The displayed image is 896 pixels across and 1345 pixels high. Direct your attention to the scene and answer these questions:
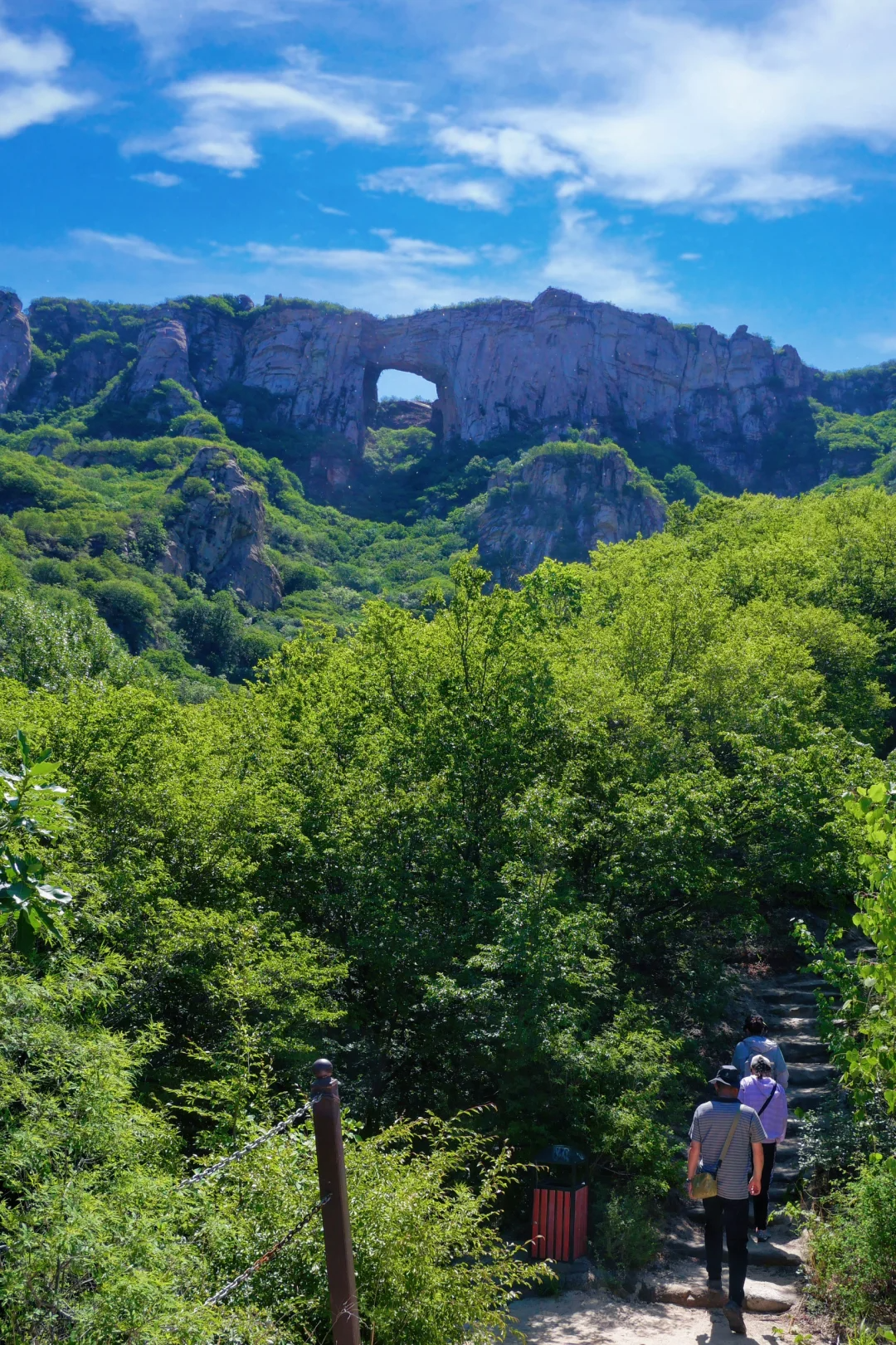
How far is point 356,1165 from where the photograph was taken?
19.8 feet

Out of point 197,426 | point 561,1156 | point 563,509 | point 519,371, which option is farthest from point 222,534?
point 561,1156

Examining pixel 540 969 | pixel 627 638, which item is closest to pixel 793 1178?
pixel 540 969

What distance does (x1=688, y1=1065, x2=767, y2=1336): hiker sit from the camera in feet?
24.1

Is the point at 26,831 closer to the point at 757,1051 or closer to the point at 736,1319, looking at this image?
the point at 736,1319

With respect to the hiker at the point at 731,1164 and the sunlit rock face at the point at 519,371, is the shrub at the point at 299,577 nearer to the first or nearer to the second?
the sunlit rock face at the point at 519,371

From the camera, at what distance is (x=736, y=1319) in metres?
7.48

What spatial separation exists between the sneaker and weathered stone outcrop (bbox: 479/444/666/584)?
82.2 m

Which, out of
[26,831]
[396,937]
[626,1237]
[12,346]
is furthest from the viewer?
[12,346]

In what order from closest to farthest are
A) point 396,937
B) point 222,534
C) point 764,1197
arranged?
1. point 764,1197
2. point 396,937
3. point 222,534

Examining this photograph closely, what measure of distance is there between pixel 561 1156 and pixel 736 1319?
2.01 meters

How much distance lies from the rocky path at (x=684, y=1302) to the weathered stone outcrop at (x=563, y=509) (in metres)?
80.2

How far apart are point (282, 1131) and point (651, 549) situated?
26.3m

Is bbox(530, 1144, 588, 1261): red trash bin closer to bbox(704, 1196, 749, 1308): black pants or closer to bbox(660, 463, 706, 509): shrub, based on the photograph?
bbox(704, 1196, 749, 1308): black pants

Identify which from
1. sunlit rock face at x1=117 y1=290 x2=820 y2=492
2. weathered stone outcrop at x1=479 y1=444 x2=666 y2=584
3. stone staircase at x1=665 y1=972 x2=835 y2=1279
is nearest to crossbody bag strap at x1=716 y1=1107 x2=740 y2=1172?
stone staircase at x1=665 y1=972 x2=835 y2=1279
